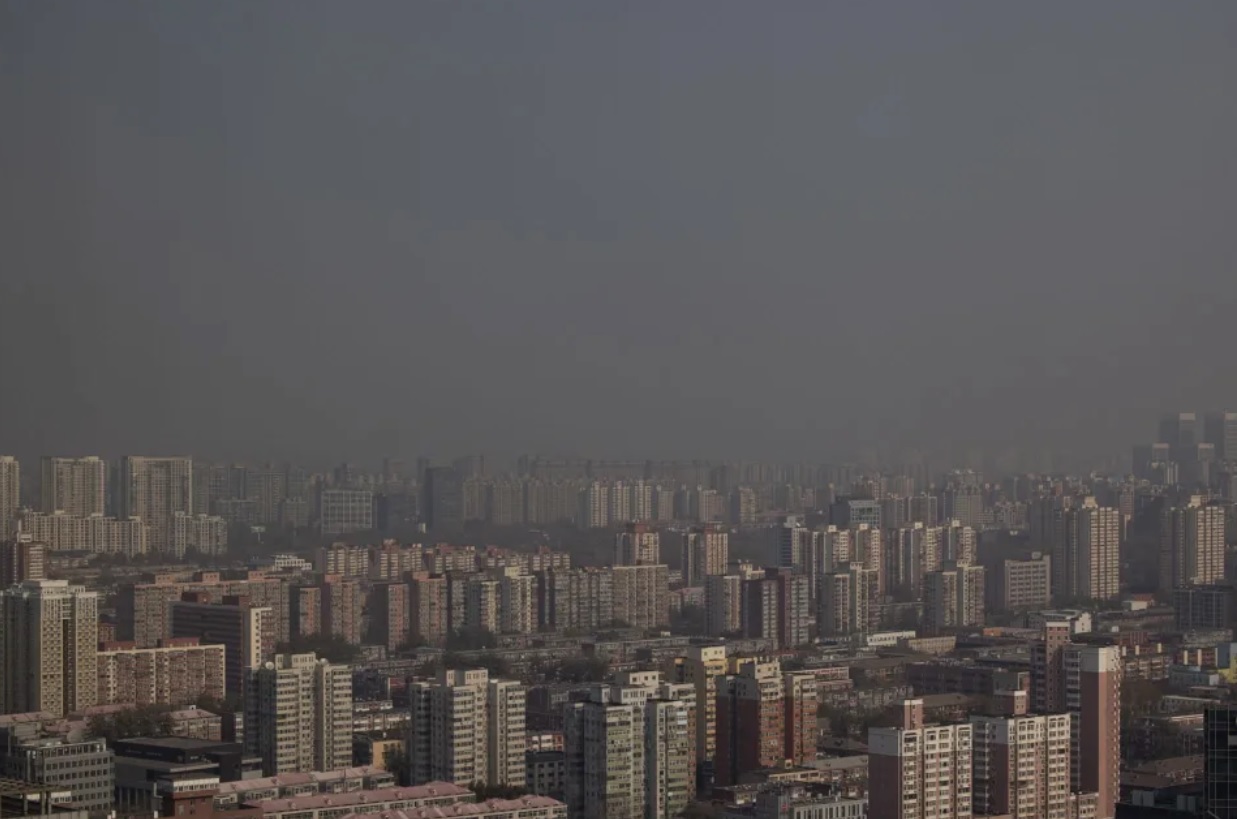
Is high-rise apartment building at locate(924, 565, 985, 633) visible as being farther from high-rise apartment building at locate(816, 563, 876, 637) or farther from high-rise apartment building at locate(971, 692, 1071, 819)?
high-rise apartment building at locate(971, 692, 1071, 819)

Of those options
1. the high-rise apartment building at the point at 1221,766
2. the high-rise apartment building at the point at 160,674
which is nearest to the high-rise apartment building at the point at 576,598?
the high-rise apartment building at the point at 160,674

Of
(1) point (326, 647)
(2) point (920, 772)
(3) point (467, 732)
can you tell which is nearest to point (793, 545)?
(1) point (326, 647)

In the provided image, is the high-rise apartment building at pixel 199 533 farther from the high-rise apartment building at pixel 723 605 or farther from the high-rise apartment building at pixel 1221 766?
the high-rise apartment building at pixel 1221 766

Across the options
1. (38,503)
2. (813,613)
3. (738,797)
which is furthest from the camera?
(813,613)

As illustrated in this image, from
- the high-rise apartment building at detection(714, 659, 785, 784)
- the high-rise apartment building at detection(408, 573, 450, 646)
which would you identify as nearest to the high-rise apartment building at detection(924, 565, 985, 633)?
the high-rise apartment building at detection(408, 573, 450, 646)

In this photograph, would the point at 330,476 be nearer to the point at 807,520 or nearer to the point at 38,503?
the point at 38,503

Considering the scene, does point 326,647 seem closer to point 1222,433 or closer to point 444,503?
point 444,503

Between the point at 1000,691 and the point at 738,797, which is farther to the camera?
the point at 1000,691

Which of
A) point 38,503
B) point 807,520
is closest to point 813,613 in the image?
point 807,520
